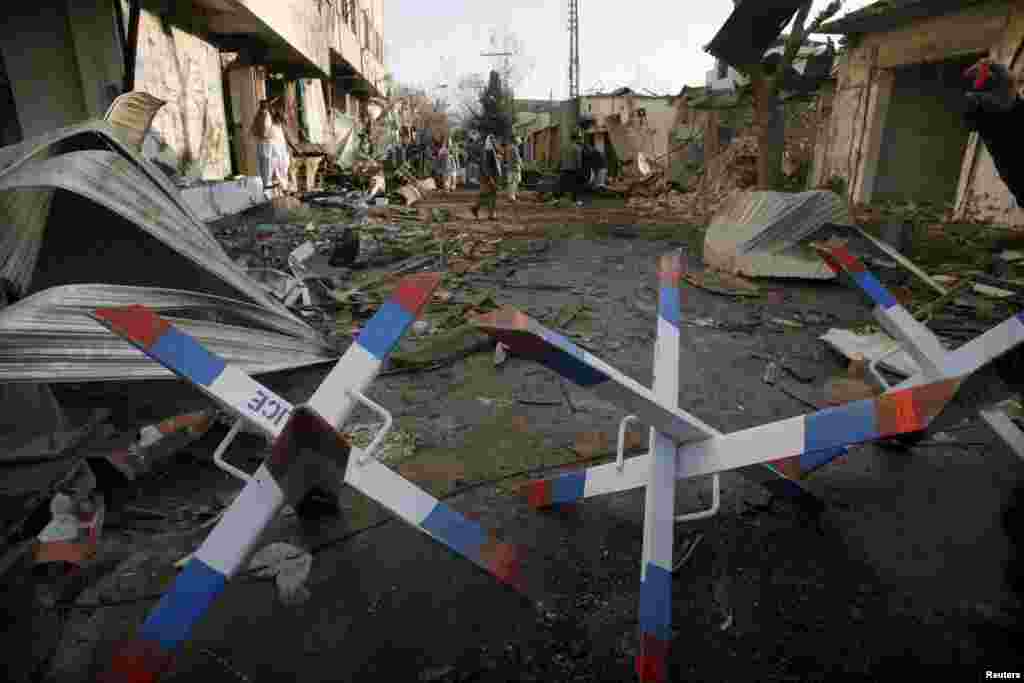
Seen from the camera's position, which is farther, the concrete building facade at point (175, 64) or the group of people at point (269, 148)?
the group of people at point (269, 148)

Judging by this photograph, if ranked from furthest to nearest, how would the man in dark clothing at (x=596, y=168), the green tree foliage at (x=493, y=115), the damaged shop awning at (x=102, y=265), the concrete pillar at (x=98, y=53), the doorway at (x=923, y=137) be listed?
the green tree foliage at (x=493, y=115) → the man in dark clothing at (x=596, y=168) → the doorway at (x=923, y=137) → the concrete pillar at (x=98, y=53) → the damaged shop awning at (x=102, y=265)

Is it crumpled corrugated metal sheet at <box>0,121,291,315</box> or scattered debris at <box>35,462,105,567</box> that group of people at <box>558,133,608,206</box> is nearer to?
crumpled corrugated metal sheet at <box>0,121,291,315</box>

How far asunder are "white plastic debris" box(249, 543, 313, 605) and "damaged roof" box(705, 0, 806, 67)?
9618mm

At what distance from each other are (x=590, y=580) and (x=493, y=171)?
47.9 ft

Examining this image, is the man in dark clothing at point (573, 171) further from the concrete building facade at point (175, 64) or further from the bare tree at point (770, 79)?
the concrete building facade at point (175, 64)

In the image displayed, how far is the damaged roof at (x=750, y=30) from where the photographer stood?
27.5 ft

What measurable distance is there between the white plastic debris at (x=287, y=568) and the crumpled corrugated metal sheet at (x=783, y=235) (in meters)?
5.73

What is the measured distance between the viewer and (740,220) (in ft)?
22.4

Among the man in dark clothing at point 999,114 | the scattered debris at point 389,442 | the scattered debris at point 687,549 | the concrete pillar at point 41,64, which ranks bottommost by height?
the scattered debris at point 389,442

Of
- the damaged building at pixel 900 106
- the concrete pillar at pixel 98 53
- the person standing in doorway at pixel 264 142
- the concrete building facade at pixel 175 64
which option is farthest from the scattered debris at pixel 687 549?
the person standing in doorway at pixel 264 142

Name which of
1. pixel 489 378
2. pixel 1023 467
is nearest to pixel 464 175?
pixel 489 378

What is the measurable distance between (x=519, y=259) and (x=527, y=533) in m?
5.79

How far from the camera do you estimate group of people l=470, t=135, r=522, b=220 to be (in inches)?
460

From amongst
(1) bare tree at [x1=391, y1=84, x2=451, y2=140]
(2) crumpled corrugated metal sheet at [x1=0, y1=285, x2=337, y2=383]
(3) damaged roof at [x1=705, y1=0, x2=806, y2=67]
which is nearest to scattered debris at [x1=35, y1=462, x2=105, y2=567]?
(2) crumpled corrugated metal sheet at [x1=0, y1=285, x2=337, y2=383]
